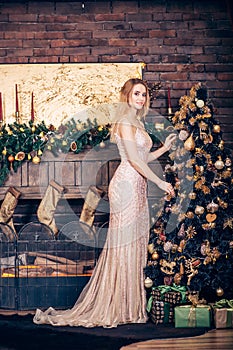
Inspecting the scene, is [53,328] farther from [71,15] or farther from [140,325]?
[71,15]

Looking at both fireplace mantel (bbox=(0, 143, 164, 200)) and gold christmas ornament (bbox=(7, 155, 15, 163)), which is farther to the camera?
fireplace mantel (bbox=(0, 143, 164, 200))

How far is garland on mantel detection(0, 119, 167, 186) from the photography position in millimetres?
6473

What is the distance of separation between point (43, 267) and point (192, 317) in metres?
1.47

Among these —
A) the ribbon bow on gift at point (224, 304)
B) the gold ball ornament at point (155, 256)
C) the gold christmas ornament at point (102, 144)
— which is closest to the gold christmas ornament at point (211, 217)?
the gold ball ornament at point (155, 256)

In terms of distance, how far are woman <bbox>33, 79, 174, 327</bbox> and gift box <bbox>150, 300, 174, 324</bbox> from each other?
0.11 m

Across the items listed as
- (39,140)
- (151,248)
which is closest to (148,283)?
(151,248)

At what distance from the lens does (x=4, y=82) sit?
6.86m

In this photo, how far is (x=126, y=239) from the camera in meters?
5.82

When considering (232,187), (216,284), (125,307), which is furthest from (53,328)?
(232,187)

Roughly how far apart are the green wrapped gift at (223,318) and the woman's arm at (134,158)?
1009 millimetres

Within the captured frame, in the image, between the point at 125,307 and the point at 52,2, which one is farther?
the point at 52,2

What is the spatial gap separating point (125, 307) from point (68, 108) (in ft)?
6.70

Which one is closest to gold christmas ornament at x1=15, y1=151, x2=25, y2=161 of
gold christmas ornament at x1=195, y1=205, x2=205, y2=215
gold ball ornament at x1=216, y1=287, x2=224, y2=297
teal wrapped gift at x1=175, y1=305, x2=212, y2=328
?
gold christmas ornament at x1=195, y1=205, x2=205, y2=215

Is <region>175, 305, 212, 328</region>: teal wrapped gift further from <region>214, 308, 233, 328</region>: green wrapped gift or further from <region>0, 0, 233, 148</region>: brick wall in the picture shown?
<region>0, 0, 233, 148</region>: brick wall
